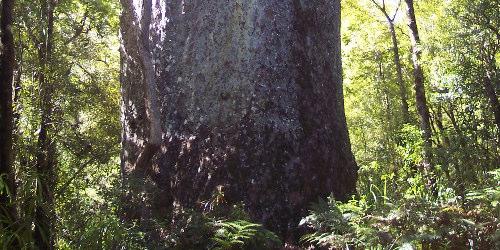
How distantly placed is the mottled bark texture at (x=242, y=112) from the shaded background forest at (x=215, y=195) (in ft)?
1.10

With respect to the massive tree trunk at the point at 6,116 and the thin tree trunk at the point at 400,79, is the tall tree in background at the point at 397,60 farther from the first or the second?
the massive tree trunk at the point at 6,116

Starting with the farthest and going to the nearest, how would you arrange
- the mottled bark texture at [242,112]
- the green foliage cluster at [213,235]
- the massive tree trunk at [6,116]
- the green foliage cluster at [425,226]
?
the mottled bark texture at [242,112] < the massive tree trunk at [6,116] < the green foliage cluster at [213,235] < the green foliage cluster at [425,226]

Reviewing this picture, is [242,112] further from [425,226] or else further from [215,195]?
[425,226]

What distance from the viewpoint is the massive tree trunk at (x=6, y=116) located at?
3678mm

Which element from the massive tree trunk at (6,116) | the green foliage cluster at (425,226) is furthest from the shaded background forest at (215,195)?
the massive tree trunk at (6,116)

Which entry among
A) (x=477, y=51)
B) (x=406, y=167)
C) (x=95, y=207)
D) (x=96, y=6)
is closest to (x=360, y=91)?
(x=406, y=167)

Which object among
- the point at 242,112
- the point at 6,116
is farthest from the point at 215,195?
the point at 6,116

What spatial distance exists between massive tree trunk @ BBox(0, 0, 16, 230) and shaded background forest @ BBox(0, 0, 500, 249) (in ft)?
0.36

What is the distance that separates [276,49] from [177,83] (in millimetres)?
1103

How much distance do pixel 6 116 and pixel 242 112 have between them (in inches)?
82.6

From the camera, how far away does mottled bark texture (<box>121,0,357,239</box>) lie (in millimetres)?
4707

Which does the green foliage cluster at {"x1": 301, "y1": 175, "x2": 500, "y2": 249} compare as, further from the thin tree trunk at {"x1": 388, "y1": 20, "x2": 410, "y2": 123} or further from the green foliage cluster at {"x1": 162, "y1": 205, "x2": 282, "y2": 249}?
the thin tree trunk at {"x1": 388, "y1": 20, "x2": 410, "y2": 123}

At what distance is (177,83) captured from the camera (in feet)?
17.1

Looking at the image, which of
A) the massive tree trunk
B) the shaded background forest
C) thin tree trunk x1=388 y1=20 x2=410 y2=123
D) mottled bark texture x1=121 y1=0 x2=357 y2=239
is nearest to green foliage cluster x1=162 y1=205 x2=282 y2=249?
the shaded background forest
